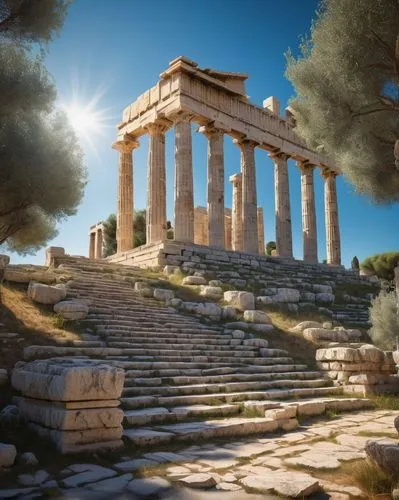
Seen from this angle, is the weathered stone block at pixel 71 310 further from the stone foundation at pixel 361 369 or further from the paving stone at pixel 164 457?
the stone foundation at pixel 361 369

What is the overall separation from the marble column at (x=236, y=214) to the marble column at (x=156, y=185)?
331 inches

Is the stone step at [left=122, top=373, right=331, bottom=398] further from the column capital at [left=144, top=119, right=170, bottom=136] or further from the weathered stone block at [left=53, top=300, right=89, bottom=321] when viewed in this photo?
the column capital at [left=144, top=119, right=170, bottom=136]

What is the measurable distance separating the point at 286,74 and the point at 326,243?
2208cm

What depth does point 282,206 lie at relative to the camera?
92.7 feet

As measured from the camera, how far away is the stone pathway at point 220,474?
4.13 metres

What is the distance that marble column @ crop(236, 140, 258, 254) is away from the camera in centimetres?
2559

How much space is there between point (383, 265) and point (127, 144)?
22129mm

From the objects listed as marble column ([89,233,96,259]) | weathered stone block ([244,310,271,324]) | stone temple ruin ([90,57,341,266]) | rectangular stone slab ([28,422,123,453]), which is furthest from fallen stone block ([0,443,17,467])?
marble column ([89,233,96,259])

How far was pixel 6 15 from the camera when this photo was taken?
382 inches

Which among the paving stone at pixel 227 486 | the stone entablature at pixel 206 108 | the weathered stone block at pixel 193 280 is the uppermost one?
the stone entablature at pixel 206 108

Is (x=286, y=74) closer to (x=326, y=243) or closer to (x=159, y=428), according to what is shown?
(x=159, y=428)

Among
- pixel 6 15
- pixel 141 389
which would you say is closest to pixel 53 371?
pixel 141 389

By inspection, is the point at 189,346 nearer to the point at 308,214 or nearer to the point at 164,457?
the point at 164,457

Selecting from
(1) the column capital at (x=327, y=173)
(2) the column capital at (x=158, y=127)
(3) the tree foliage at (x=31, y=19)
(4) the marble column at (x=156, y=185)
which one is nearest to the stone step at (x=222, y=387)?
(3) the tree foliage at (x=31, y=19)
